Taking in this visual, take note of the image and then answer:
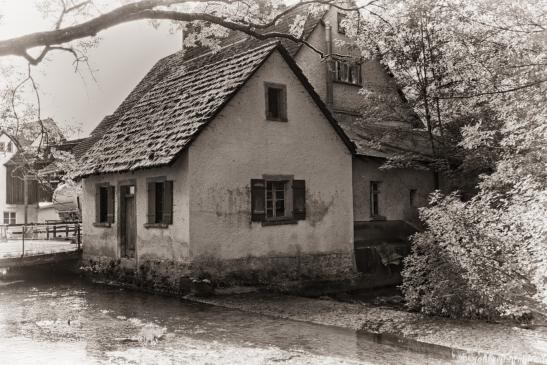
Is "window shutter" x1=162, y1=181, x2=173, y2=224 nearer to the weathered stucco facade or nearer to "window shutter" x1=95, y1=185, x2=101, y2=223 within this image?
the weathered stucco facade

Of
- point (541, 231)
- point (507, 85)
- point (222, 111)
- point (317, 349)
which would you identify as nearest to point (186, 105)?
point (222, 111)

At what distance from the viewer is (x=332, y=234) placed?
17000mm

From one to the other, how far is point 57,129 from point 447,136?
12243mm

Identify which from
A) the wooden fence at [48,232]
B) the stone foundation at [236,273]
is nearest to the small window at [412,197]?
the stone foundation at [236,273]

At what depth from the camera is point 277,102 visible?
52.2 feet

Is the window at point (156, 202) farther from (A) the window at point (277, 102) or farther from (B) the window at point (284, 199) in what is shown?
(A) the window at point (277, 102)

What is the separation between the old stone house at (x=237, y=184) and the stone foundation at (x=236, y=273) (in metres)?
0.04

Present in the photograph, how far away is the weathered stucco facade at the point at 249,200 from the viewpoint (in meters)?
14.2

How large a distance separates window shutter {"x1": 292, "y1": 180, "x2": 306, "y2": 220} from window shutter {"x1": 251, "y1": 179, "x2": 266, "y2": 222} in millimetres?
1065

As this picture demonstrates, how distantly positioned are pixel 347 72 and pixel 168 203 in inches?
439

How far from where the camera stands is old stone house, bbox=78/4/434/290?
14336 millimetres

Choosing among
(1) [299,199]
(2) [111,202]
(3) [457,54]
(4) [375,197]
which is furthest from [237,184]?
(4) [375,197]

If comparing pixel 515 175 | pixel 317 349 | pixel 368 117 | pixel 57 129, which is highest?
pixel 368 117

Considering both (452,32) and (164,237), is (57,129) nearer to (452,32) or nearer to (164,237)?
(164,237)
